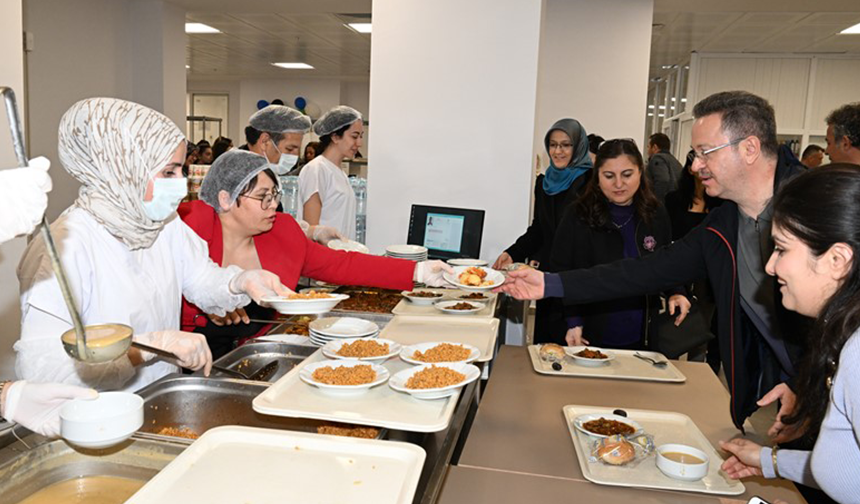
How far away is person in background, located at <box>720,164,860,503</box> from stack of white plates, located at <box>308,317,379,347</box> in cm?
108

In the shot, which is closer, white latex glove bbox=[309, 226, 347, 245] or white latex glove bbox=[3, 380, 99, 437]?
white latex glove bbox=[3, 380, 99, 437]

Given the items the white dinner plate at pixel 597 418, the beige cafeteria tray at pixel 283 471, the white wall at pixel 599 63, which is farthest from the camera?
the white wall at pixel 599 63

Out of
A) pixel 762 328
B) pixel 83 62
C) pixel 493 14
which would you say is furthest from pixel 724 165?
pixel 83 62

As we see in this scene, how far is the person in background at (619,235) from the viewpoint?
9.12ft

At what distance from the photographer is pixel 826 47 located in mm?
8562

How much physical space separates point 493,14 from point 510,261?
4.19 ft

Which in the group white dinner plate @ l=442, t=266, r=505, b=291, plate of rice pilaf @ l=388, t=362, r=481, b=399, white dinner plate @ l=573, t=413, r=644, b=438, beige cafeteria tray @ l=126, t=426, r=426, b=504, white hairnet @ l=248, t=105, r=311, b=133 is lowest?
white dinner plate @ l=573, t=413, r=644, b=438

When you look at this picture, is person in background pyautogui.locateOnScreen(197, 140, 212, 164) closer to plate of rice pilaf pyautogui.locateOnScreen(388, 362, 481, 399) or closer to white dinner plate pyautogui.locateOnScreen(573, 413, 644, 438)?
plate of rice pilaf pyautogui.locateOnScreen(388, 362, 481, 399)

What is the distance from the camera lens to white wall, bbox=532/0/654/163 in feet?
19.3

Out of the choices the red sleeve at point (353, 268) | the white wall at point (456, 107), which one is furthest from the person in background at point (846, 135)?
the red sleeve at point (353, 268)

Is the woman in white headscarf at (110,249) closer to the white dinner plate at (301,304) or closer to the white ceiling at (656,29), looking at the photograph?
the white dinner plate at (301,304)

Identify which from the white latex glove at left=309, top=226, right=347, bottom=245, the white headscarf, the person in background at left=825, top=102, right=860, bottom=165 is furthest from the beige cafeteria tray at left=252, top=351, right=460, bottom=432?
the person in background at left=825, top=102, right=860, bottom=165

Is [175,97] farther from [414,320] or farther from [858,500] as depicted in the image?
[858,500]

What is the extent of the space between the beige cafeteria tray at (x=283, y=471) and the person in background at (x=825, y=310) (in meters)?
0.68
